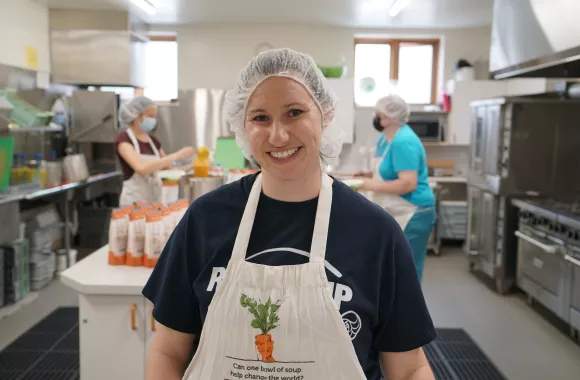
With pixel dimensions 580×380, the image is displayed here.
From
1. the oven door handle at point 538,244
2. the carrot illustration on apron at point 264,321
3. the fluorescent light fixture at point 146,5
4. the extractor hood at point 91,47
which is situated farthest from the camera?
the extractor hood at point 91,47

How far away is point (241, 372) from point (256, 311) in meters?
0.13

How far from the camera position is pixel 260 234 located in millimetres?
1165

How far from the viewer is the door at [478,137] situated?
498cm

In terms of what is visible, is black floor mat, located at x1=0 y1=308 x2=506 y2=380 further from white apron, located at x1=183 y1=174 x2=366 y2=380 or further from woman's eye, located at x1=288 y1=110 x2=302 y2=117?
woman's eye, located at x1=288 y1=110 x2=302 y2=117

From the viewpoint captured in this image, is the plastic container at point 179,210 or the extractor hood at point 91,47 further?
the extractor hood at point 91,47

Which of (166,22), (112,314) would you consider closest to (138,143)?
(112,314)

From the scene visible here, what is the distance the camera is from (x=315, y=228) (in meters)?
1.14

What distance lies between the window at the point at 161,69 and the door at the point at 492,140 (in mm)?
→ 3781

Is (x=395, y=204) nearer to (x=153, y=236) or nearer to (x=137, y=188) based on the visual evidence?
(x=153, y=236)

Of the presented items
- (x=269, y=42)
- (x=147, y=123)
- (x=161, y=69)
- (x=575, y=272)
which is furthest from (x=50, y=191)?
(x=575, y=272)

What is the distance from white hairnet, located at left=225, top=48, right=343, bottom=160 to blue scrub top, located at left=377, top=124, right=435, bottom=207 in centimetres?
181

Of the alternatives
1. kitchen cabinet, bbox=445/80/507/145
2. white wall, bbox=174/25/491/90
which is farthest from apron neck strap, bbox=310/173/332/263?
white wall, bbox=174/25/491/90

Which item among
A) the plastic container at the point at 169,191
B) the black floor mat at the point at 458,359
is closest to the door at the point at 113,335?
the plastic container at the point at 169,191

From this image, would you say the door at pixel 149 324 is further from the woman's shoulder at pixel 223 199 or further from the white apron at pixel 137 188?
the white apron at pixel 137 188
